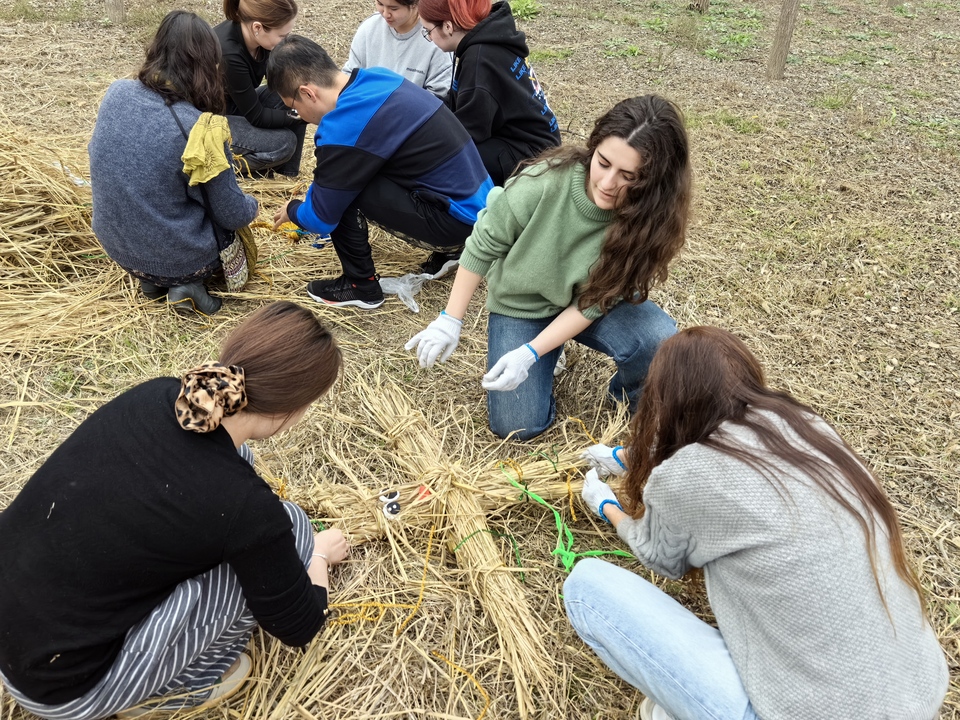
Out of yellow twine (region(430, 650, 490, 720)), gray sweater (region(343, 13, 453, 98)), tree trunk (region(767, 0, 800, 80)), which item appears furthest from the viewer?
tree trunk (region(767, 0, 800, 80))

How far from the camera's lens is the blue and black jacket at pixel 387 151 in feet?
9.10

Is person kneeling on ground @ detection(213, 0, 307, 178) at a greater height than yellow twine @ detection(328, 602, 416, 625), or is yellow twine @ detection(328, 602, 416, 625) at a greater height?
person kneeling on ground @ detection(213, 0, 307, 178)

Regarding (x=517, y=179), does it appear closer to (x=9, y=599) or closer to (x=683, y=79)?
(x=9, y=599)

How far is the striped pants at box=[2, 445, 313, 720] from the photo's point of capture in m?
1.45

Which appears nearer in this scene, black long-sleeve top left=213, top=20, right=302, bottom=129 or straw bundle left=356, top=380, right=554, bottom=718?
straw bundle left=356, top=380, right=554, bottom=718

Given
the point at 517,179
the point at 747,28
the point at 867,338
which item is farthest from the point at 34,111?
the point at 747,28

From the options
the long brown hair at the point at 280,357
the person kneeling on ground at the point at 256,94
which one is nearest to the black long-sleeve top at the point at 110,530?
the long brown hair at the point at 280,357

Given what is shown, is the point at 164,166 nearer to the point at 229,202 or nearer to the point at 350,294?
the point at 229,202

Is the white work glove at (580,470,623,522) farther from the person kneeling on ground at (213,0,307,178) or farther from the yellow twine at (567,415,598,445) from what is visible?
the person kneeling on ground at (213,0,307,178)

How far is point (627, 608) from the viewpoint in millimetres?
1626

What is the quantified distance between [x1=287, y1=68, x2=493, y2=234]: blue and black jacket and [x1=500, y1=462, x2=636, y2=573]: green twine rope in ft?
4.57

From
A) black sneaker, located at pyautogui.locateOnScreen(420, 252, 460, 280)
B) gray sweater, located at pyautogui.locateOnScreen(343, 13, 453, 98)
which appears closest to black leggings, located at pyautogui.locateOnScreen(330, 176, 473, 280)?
black sneaker, located at pyautogui.locateOnScreen(420, 252, 460, 280)

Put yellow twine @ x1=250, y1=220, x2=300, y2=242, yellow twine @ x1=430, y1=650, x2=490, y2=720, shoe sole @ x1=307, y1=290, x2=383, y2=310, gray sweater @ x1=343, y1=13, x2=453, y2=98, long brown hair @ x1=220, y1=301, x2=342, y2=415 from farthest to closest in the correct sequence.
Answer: gray sweater @ x1=343, y1=13, x2=453, y2=98 → yellow twine @ x1=250, y1=220, x2=300, y2=242 → shoe sole @ x1=307, y1=290, x2=383, y2=310 → yellow twine @ x1=430, y1=650, x2=490, y2=720 → long brown hair @ x1=220, y1=301, x2=342, y2=415

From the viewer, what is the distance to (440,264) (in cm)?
343
